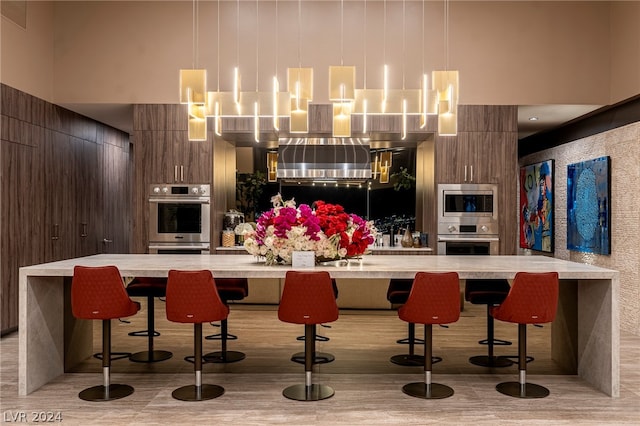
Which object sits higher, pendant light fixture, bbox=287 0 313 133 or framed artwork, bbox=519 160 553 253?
pendant light fixture, bbox=287 0 313 133

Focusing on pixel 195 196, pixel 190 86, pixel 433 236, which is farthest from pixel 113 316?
A: pixel 433 236

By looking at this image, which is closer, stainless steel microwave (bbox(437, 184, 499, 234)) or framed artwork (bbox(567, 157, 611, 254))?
framed artwork (bbox(567, 157, 611, 254))

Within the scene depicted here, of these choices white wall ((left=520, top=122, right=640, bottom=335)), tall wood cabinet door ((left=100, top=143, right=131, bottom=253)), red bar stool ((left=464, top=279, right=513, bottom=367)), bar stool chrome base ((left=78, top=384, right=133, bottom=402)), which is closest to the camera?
bar stool chrome base ((left=78, top=384, right=133, bottom=402))

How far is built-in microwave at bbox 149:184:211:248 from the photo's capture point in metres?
6.82

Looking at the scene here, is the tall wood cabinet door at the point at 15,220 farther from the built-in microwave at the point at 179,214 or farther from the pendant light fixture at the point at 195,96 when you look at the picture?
the pendant light fixture at the point at 195,96

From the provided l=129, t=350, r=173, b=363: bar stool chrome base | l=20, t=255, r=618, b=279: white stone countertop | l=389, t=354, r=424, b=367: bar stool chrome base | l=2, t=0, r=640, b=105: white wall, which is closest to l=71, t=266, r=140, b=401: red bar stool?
l=20, t=255, r=618, b=279: white stone countertop

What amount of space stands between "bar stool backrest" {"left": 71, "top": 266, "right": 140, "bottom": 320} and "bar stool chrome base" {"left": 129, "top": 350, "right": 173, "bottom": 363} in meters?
1.17

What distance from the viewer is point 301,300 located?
3676 mm

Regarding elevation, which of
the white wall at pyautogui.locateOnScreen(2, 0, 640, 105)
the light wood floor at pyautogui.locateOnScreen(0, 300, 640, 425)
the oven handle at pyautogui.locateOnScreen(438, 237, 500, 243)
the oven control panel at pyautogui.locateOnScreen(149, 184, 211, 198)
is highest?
the white wall at pyautogui.locateOnScreen(2, 0, 640, 105)

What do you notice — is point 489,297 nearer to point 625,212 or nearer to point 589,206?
point 625,212

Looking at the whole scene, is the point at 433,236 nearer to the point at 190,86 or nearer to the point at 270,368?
the point at 270,368

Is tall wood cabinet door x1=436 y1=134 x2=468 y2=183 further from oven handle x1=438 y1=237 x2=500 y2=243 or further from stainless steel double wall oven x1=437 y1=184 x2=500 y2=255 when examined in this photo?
oven handle x1=438 y1=237 x2=500 y2=243

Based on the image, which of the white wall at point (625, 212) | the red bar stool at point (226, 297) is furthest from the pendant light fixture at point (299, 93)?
the white wall at point (625, 212)

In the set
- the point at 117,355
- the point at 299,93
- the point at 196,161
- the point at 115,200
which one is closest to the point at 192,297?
the point at 117,355
